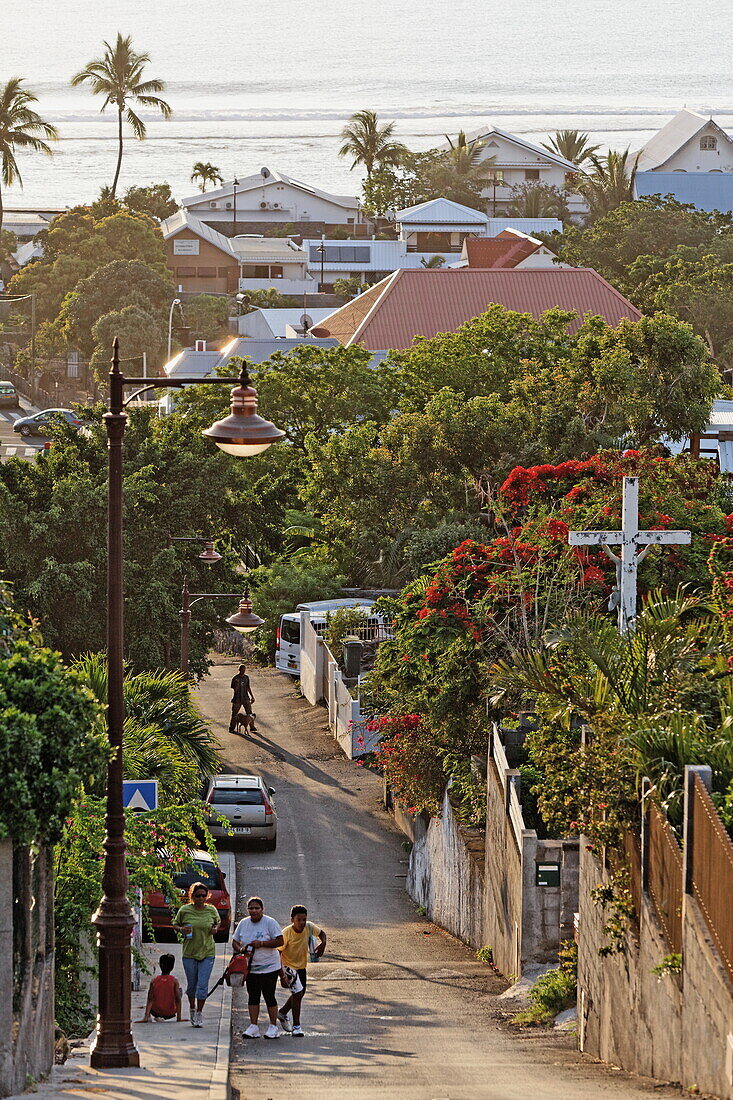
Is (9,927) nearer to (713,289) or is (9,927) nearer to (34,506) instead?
(34,506)

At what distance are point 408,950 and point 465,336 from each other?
30677 millimetres

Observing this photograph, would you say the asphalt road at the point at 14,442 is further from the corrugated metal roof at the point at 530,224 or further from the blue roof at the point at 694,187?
the blue roof at the point at 694,187

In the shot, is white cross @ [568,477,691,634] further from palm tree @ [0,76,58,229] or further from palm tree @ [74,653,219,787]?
palm tree @ [0,76,58,229]

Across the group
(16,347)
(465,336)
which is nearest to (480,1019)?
(465,336)

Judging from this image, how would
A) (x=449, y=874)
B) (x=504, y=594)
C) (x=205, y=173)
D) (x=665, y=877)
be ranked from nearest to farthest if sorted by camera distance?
(x=665, y=877)
(x=449, y=874)
(x=504, y=594)
(x=205, y=173)

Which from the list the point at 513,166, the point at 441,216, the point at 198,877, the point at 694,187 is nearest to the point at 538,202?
→ the point at 513,166

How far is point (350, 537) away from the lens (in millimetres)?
45750

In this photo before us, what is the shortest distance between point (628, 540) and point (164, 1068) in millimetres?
10943

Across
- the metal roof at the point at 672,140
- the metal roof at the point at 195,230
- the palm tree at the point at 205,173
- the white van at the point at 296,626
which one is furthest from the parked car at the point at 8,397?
Result: the palm tree at the point at 205,173

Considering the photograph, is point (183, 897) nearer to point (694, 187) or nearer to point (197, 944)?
point (197, 944)

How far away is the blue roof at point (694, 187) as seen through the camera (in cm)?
12706

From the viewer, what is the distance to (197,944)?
16.7 meters

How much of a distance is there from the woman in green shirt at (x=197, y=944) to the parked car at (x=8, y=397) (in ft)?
233

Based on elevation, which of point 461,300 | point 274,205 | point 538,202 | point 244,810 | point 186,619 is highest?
point 274,205
